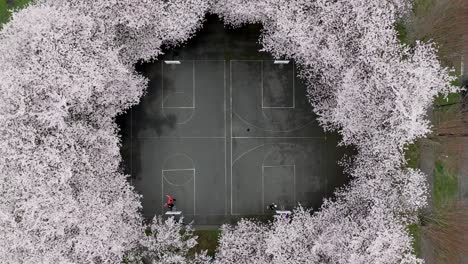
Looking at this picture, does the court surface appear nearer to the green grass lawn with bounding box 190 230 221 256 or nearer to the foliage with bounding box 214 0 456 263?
the green grass lawn with bounding box 190 230 221 256

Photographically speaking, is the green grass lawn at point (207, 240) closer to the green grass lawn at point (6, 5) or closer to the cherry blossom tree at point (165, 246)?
the cherry blossom tree at point (165, 246)

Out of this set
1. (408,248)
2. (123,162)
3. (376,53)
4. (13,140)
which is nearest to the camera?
(13,140)

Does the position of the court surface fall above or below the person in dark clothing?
above

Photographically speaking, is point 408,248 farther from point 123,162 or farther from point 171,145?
point 123,162

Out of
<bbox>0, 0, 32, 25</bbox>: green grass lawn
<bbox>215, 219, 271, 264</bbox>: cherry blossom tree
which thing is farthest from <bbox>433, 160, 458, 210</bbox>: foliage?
<bbox>0, 0, 32, 25</bbox>: green grass lawn

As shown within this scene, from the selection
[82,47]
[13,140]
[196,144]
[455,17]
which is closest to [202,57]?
[196,144]
